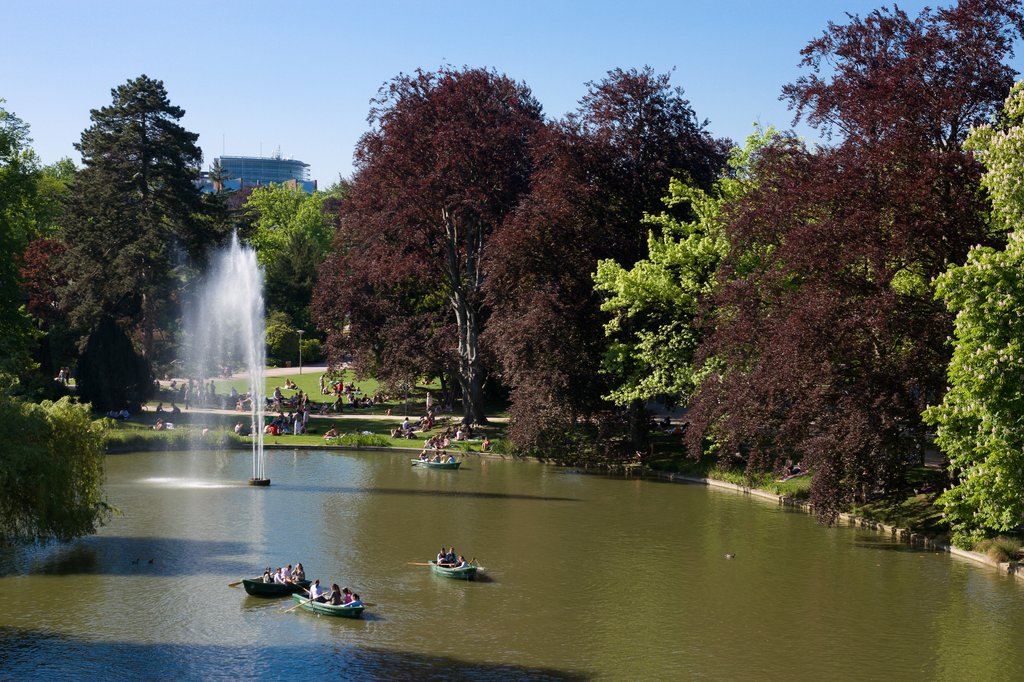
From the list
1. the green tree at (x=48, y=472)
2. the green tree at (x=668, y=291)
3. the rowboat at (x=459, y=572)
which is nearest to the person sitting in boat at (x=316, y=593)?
the rowboat at (x=459, y=572)

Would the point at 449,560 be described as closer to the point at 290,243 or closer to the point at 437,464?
the point at 437,464

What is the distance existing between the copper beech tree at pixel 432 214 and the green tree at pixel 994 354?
99.7 feet

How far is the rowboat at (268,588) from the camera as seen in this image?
28.5m

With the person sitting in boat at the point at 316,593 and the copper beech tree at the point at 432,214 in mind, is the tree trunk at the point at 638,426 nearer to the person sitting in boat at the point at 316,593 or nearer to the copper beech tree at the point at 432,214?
the copper beech tree at the point at 432,214

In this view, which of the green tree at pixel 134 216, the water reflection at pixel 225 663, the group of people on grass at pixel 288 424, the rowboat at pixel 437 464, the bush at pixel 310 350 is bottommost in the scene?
the water reflection at pixel 225 663

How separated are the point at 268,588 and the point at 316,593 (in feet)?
5.14

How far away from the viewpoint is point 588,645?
25391mm

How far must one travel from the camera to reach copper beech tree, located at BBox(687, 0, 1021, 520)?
3447 cm

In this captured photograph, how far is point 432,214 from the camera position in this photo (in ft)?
195

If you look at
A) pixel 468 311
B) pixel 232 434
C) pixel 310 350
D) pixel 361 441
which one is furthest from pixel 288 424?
pixel 310 350

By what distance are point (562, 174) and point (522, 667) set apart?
1263 inches

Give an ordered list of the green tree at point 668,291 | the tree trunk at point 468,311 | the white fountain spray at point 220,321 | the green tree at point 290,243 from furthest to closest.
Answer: the green tree at point 290,243, the white fountain spray at point 220,321, the tree trunk at point 468,311, the green tree at point 668,291

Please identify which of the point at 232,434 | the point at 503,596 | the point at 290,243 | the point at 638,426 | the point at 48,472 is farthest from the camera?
the point at 290,243

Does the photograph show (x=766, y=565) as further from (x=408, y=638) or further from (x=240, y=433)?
(x=240, y=433)
